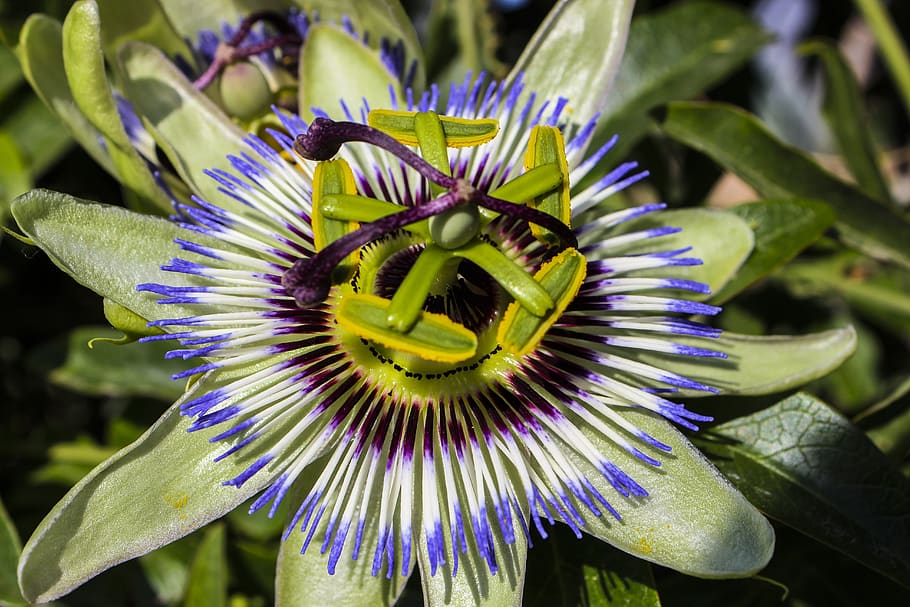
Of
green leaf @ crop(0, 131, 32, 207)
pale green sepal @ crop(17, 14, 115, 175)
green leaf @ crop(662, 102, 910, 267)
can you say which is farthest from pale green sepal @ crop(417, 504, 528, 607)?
green leaf @ crop(0, 131, 32, 207)

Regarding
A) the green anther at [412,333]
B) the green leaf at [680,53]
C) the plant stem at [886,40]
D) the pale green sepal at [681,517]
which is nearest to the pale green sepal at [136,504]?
the green anther at [412,333]

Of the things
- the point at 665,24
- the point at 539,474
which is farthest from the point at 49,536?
the point at 665,24

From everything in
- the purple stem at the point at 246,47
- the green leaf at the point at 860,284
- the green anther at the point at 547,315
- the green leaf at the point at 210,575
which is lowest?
the green leaf at the point at 210,575

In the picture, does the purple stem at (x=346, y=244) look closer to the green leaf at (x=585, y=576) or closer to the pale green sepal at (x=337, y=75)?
the pale green sepal at (x=337, y=75)

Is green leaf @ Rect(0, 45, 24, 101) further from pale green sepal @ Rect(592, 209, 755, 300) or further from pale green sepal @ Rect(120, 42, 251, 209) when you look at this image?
pale green sepal @ Rect(592, 209, 755, 300)

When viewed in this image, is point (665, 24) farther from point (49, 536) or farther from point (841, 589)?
point (49, 536)

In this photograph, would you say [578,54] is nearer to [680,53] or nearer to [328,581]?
[680,53]

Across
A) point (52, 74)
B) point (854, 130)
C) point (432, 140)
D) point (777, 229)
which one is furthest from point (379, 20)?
point (854, 130)
